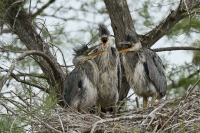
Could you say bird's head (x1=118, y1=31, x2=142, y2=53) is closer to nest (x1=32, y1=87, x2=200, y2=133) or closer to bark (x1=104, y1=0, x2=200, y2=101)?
bark (x1=104, y1=0, x2=200, y2=101)

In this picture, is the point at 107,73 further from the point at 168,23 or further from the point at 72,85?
the point at 168,23

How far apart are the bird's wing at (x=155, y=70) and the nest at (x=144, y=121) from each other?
3.55 feet

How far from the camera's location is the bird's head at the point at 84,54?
7.87m

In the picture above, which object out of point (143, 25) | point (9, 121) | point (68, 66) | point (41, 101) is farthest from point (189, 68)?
point (9, 121)

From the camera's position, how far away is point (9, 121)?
558cm

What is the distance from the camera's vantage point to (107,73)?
7855 millimetres

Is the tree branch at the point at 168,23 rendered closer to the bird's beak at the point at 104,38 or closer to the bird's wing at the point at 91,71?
the bird's beak at the point at 104,38

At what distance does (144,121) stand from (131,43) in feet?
6.30

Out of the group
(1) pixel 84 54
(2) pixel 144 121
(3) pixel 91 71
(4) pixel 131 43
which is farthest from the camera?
(1) pixel 84 54

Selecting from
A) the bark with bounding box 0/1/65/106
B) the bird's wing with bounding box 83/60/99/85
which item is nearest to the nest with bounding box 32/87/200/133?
the bird's wing with bounding box 83/60/99/85

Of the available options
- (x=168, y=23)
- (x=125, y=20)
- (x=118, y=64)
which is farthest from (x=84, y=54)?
(x=168, y=23)

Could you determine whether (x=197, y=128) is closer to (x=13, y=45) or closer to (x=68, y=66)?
(x=68, y=66)

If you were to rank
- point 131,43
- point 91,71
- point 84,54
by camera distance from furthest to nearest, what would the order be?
1. point 84,54
2. point 131,43
3. point 91,71

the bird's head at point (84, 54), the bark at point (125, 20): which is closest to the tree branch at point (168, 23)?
the bark at point (125, 20)
